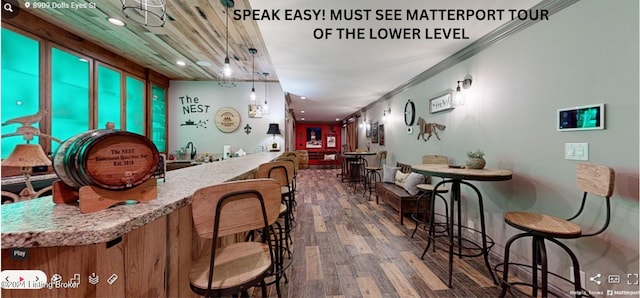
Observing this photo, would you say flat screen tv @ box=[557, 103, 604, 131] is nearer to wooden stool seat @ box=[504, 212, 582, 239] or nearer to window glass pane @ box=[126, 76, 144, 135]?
wooden stool seat @ box=[504, 212, 582, 239]

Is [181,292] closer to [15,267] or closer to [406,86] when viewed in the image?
[15,267]

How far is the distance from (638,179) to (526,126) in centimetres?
81

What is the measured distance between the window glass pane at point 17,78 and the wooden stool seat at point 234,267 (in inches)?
121

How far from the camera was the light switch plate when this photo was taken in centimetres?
170

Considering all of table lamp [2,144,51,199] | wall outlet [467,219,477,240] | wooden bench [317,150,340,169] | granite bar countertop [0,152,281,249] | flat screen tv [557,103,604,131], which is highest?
flat screen tv [557,103,604,131]

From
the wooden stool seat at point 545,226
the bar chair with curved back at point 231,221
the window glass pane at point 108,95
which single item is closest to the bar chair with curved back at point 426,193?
the wooden stool seat at point 545,226

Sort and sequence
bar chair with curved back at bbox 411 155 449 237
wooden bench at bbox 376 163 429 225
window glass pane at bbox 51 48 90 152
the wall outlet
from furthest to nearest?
wooden bench at bbox 376 163 429 225, bar chair with curved back at bbox 411 155 449 237, window glass pane at bbox 51 48 90 152, the wall outlet

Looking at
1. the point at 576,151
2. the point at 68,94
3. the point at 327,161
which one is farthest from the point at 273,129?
the point at 327,161

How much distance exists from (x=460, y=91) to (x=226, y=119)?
14.9 feet

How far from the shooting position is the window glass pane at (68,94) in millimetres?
2984

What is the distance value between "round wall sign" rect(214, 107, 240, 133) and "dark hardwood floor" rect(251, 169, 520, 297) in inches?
111

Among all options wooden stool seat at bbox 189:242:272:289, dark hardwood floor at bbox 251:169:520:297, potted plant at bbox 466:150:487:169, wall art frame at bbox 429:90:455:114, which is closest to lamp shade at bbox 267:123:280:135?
dark hardwood floor at bbox 251:169:520:297

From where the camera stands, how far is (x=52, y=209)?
0.83m

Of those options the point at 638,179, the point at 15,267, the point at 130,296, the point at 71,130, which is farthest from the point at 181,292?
the point at 71,130
